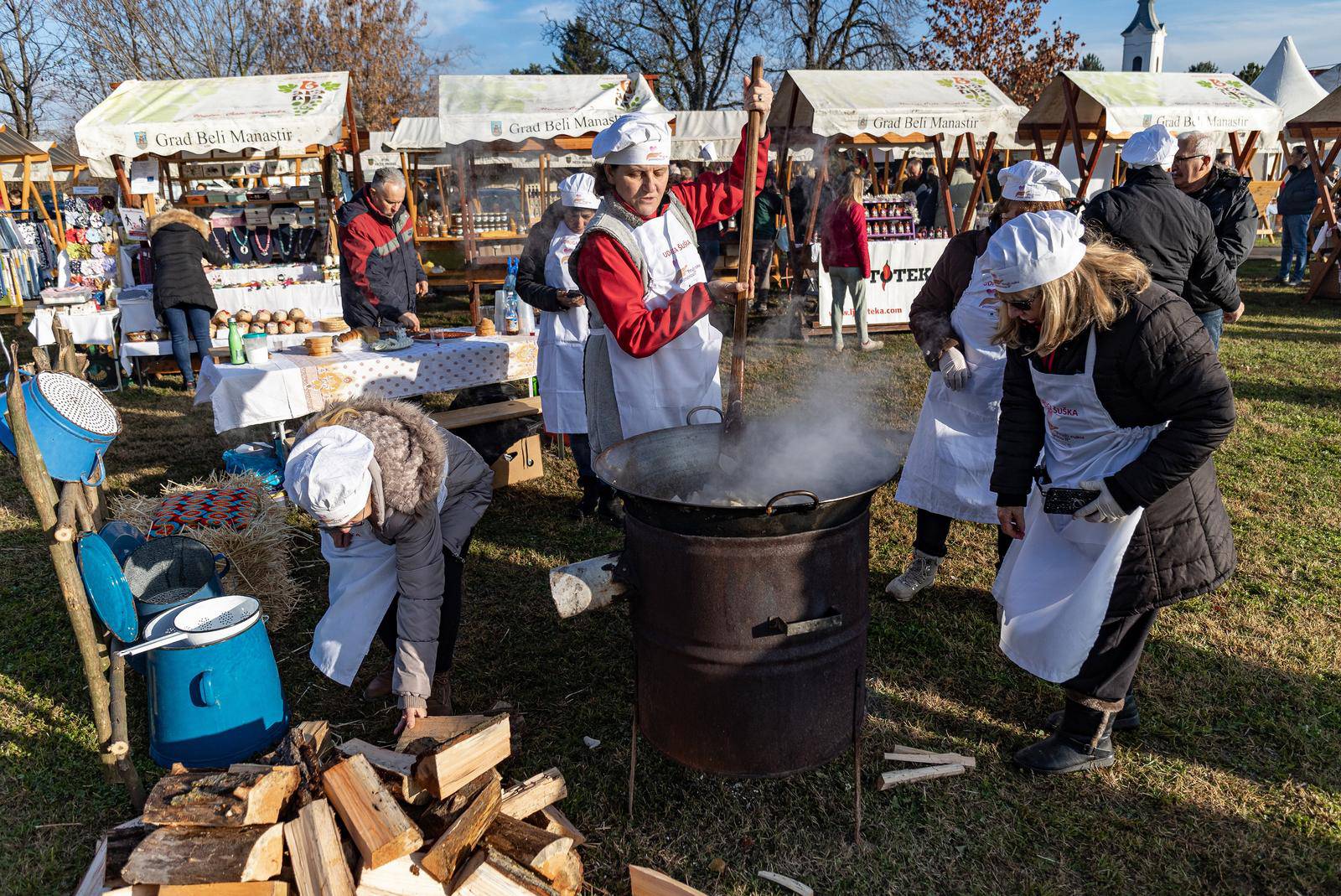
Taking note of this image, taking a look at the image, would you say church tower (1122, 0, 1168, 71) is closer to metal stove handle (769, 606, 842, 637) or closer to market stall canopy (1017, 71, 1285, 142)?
market stall canopy (1017, 71, 1285, 142)

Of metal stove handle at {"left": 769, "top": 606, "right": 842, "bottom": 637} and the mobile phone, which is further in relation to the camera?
metal stove handle at {"left": 769, "top": 606, "right": 842, "bottom": 637}

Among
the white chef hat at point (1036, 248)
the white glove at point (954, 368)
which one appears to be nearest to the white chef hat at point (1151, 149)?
the white glove at point (954, 368)

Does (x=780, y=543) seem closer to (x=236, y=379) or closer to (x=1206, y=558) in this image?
(x=1206, y=558)

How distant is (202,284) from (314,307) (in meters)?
2.15

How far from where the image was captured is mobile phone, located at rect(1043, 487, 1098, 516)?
234 centimetres

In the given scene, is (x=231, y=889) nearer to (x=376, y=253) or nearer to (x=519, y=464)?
(x=519, y=464)

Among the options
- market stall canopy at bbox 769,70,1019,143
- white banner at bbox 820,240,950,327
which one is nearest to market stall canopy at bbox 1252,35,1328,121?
market stall canopy at bbox 769,70,1019,143

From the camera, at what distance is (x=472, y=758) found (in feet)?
7.83

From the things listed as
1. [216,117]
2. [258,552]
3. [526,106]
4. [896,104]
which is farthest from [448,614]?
[896,104]

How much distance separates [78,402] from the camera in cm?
272

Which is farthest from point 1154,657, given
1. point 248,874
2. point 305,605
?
point 305,605

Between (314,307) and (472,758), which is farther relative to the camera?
(314,307)

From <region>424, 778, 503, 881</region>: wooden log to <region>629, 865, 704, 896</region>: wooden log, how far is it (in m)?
0.43

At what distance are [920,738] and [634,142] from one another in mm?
2288
